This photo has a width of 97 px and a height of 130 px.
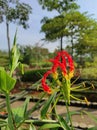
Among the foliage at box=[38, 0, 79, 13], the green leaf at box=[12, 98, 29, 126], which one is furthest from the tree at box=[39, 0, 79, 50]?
the green leaf at box=[12, 98, 29, 126]

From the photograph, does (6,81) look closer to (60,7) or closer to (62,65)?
(62,65)

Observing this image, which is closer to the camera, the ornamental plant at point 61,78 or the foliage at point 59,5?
the ornamental plant at point 61,78

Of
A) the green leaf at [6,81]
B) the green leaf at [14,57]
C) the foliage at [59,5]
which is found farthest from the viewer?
the foliage at [59,5]

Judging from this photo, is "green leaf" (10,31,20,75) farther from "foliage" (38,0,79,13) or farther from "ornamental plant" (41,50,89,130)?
"foliage" (38,0,79,13)

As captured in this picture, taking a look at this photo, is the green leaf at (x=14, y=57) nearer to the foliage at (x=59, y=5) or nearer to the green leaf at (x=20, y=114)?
the green leaf at (x=20, y=114)

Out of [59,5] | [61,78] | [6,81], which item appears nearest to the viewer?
[6,81]

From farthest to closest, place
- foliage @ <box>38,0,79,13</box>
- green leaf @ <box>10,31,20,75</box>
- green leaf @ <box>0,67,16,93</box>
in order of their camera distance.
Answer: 1. foliage @ <box>38,0,79,13</box>
2. green leaf @ <box>10,31,20,75</box>
3. green leaf @ <box>0,67,16,93</box>

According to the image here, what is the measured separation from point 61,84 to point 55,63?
5 centimetres

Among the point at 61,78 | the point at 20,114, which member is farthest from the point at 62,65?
the point at 20,114

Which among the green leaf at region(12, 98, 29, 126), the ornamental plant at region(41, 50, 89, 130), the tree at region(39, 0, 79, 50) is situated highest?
the tree at region(39, 0, 79, 50)

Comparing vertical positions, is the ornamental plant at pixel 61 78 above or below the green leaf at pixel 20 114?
above

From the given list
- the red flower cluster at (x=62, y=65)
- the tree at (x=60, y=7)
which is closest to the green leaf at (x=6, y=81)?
the red flower cluster at (x=62, y=65)

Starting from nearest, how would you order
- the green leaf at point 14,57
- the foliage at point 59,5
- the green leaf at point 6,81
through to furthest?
1. the green leaf at point 6,81
2. the green leaf at point 14,57
3. the foliage at point 59,5

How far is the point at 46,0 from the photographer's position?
13.0 meters
